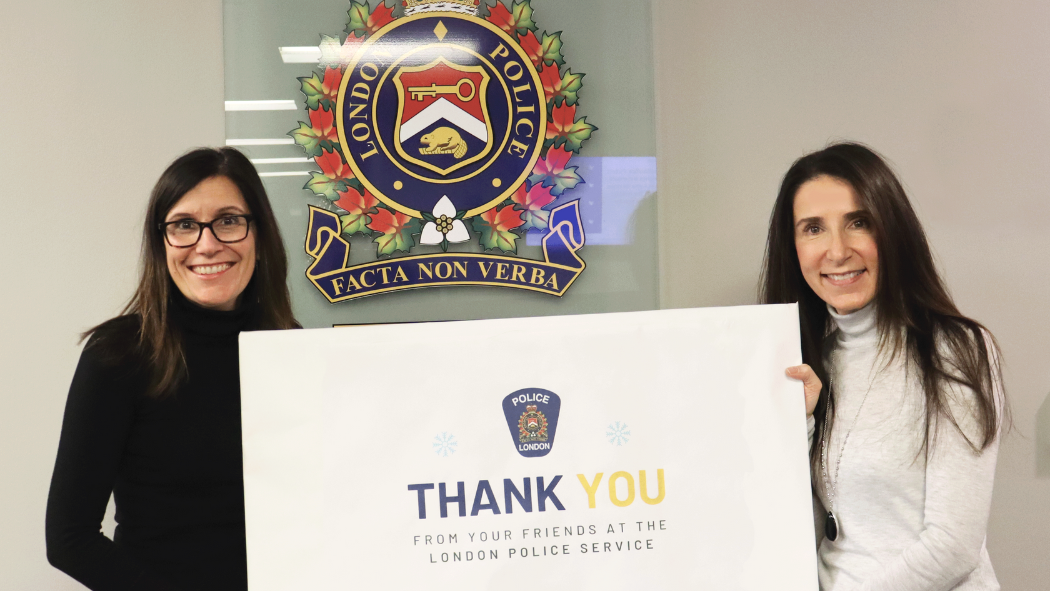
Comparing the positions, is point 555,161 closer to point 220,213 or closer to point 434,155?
point 434,155

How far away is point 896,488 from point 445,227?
119 centimetres

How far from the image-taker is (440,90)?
1.93 metres

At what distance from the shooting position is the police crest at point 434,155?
191 centimetres

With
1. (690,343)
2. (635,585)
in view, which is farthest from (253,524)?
(690,343)

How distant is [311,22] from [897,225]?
1467 millimetres

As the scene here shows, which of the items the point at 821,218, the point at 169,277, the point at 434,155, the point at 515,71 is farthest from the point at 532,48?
the point at 169,277

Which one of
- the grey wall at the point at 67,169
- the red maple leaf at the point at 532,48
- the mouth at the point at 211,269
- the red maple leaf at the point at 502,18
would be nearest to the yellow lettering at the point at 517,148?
the red maple leaf at the point at 532,48

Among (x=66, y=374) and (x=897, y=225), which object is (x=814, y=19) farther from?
(x=66, y=374)

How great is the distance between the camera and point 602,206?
1.97 metres

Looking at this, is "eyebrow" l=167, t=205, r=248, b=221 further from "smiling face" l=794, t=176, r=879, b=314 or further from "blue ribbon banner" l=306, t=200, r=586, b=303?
"smiling face" l=794, t=176, r=879, b=314

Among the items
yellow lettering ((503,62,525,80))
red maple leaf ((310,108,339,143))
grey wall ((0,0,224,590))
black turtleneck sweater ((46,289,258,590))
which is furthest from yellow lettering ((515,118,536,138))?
black turtleneck sweater ((46,289,258,590))

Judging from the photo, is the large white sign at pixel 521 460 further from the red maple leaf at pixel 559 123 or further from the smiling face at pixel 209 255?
the red maple leaf at pixel 559 123

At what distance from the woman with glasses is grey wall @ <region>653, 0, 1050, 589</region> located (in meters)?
1.14

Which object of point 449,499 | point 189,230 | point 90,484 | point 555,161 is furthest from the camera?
point 555,161
